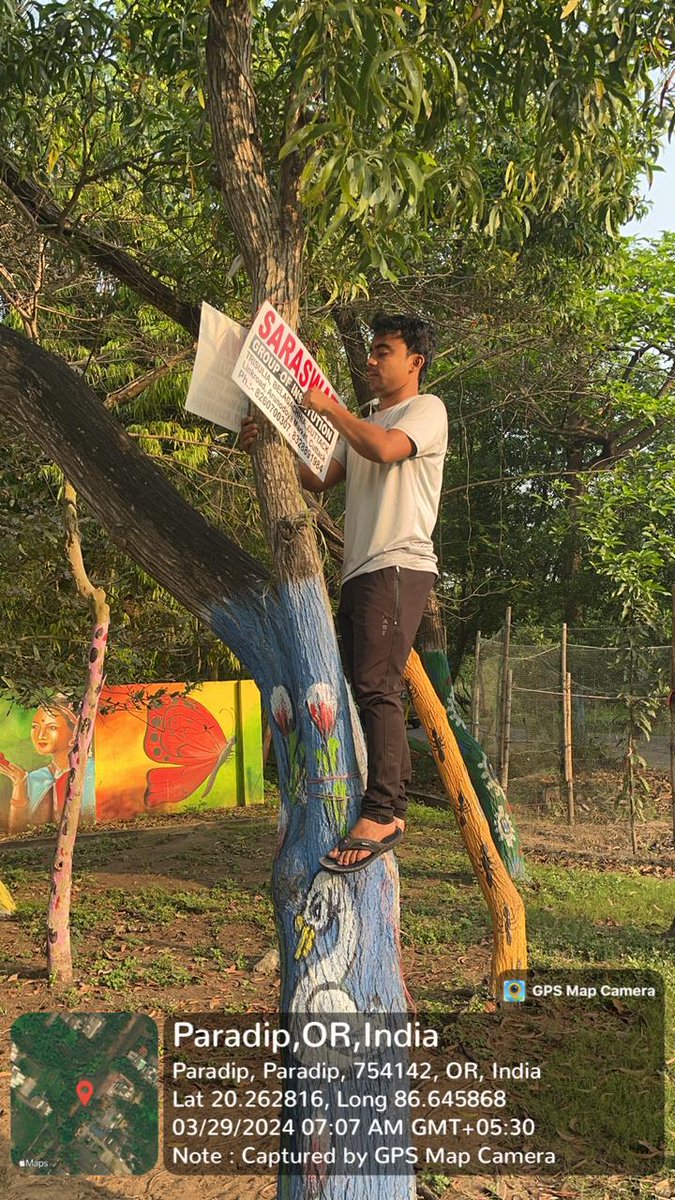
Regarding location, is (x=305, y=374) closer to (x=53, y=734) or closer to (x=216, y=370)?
(x=216, y=370)

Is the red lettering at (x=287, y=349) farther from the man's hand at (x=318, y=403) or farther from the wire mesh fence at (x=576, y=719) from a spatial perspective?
the wire mesh fence at (x=576, y=719)

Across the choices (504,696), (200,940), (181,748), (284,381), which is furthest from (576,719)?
(284,381)

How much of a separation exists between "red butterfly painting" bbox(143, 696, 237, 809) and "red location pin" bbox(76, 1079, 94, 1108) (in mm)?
9809

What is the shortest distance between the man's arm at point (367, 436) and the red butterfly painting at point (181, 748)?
38.3 ft

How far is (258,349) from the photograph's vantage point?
2740 mm

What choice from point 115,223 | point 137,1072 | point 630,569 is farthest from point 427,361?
point 630,569

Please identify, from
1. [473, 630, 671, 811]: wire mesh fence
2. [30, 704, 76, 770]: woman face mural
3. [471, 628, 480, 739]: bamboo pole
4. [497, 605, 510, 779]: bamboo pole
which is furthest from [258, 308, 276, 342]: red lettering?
[30, 704, 76, 770]: woman face mural

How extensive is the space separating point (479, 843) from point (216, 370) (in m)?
3.94

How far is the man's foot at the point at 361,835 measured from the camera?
276 centimetres

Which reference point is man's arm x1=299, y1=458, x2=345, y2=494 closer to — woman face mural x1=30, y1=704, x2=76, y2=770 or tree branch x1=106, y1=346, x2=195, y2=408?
tree branch x1=106, y1=346, x2=195, y2=408

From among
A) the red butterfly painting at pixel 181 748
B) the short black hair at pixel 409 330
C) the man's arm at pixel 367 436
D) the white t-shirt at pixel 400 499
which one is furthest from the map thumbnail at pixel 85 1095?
the red butterfly painting at pixel 181 748

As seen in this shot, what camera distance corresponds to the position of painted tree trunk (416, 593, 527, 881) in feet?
25.6

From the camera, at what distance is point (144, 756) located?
1435 centimetres

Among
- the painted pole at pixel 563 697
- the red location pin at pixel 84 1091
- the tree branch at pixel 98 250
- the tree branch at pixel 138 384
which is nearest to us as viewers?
the red location pin at pixel 84 1091
